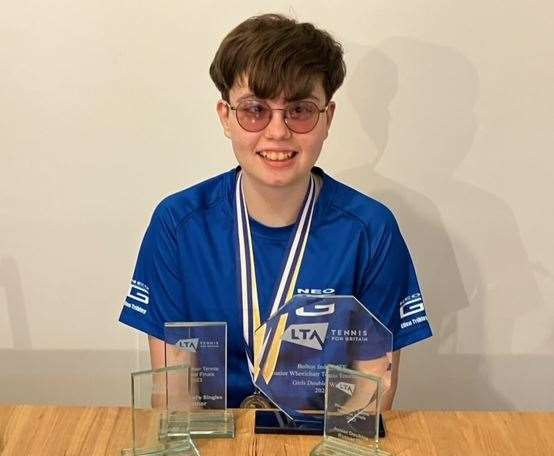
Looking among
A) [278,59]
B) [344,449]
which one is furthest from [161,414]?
[278,59]

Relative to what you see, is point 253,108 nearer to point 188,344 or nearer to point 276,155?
point 276,155

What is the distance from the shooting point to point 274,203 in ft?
5.03

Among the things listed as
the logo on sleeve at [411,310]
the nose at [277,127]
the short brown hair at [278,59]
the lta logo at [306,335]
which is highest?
the short brown hair at [278,59]

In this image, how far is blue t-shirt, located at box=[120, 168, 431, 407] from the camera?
5.00 ft

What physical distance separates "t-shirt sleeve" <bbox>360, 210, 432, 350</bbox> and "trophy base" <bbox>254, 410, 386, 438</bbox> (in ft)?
0.96

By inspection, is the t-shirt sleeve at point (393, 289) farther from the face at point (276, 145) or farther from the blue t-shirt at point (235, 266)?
the face at point (276, 145)

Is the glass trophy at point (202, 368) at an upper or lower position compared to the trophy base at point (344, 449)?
upper

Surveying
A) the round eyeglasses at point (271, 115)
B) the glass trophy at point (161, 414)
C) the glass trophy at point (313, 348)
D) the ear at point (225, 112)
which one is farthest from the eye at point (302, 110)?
the glass trophy at point (161, 414)

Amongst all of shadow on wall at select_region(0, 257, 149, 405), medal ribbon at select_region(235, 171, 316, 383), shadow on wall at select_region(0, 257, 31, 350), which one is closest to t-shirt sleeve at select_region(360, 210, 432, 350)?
medal ribbon at select_region(235, 171, 316, 383)

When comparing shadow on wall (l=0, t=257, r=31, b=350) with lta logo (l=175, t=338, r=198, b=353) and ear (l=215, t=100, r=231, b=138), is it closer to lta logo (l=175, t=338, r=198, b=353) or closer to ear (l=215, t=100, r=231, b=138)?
ear (l=215, t=100, r=231, b=138)

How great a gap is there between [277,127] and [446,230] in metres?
0.81

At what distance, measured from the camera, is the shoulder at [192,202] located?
156 centimetres

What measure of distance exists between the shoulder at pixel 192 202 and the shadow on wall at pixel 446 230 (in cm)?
51

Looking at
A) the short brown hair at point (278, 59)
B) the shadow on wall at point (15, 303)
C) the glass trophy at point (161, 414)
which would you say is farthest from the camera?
the shadow on wall at point (15, 303)
